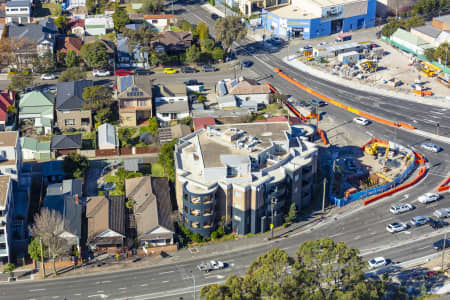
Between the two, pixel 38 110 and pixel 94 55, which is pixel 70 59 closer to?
pixel 94 55

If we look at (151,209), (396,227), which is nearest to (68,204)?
(151,209)

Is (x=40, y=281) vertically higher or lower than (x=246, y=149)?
lower

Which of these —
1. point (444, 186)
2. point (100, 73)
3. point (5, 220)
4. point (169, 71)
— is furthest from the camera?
point (169, 71)

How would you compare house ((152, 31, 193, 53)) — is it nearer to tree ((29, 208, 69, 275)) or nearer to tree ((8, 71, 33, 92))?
tree ((8, 71, 33, 92))

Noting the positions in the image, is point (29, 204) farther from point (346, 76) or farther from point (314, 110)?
point (346, 76)

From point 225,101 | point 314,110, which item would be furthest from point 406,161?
point 225,101

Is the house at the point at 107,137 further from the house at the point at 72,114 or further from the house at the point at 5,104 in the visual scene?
the house at the point at 5,104

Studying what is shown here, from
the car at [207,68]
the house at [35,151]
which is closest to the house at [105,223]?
the house at [35,151]

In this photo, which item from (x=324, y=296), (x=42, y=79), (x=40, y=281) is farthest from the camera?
(x=42, y=79)
